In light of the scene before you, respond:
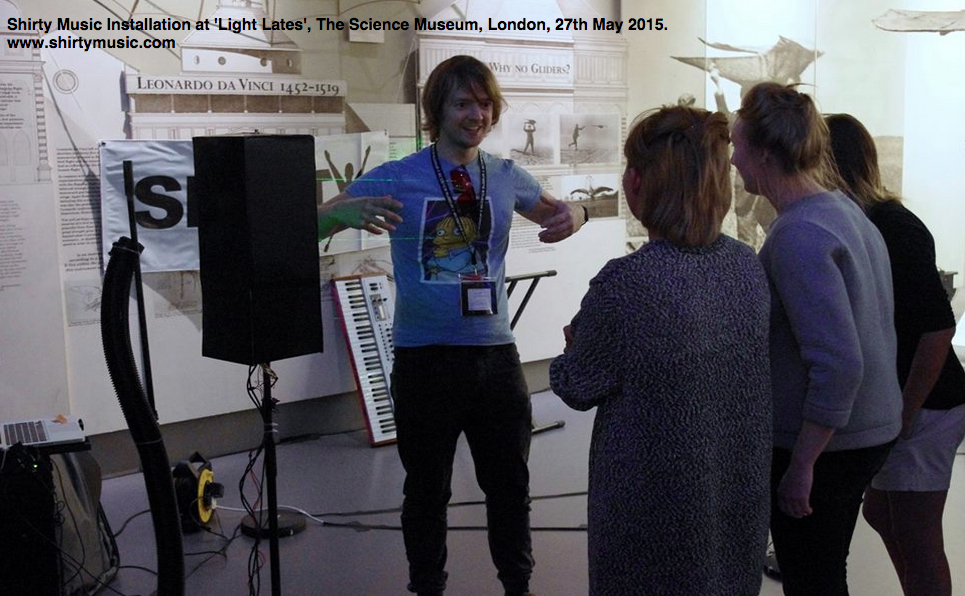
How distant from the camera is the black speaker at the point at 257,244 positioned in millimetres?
2588

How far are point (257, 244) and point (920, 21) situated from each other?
4042 mm

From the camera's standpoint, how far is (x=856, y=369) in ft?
6.38

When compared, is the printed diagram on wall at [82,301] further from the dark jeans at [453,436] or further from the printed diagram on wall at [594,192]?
the printed diagram on wall at [594,192]

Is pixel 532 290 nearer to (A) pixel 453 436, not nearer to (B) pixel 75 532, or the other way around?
(A) pixel 453 436

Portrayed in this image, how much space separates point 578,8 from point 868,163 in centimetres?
415

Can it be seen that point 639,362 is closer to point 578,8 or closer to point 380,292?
point 380,292

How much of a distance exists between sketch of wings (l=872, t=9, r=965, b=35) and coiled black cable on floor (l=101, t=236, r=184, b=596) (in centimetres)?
409

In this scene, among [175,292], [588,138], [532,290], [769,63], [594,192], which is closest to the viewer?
[175,292]

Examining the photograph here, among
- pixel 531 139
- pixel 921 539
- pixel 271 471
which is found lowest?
pixel 921 539

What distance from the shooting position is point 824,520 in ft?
6.82

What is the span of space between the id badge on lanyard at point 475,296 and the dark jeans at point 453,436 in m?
0.11

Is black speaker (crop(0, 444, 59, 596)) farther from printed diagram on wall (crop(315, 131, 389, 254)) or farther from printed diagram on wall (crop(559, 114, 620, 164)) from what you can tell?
printed diagram on wall (crop(559, 114, 620, 164))

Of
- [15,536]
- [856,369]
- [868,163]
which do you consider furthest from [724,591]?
[15,536]

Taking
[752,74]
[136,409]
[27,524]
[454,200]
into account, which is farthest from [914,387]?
[752,74]
